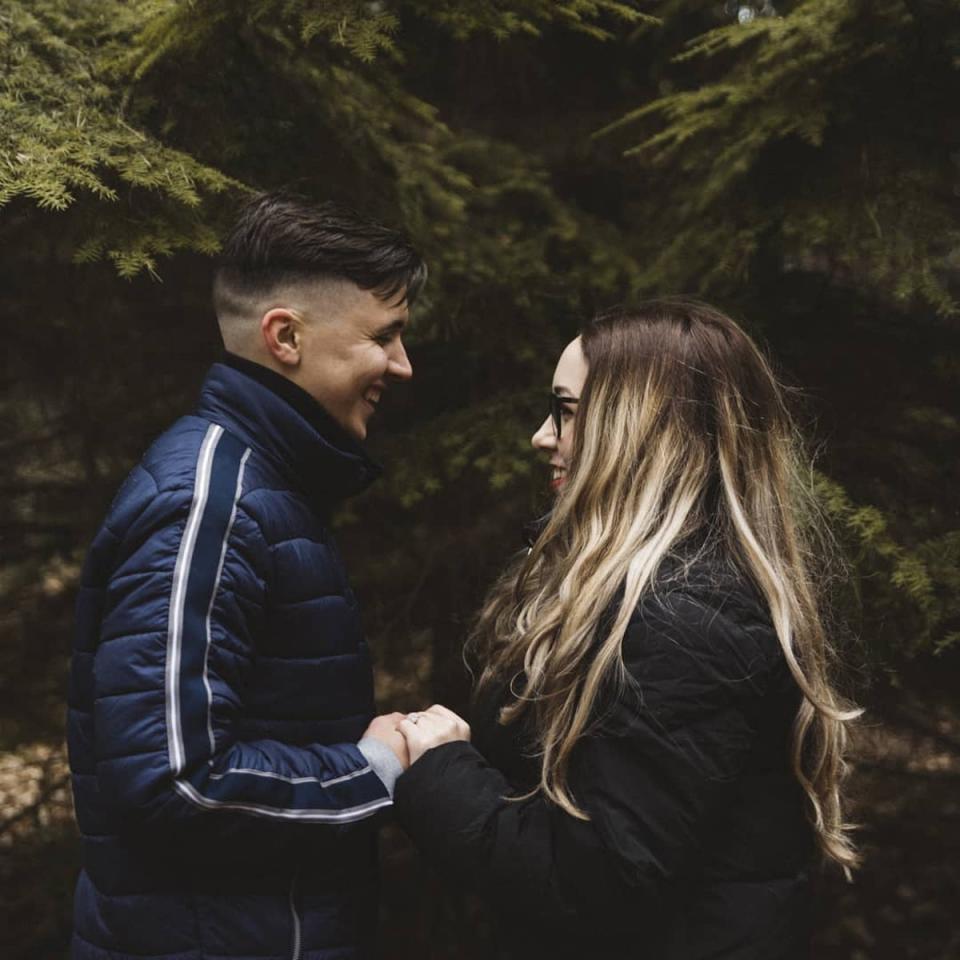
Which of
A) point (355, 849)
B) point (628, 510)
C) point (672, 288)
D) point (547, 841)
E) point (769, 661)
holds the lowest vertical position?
point (355, 849)

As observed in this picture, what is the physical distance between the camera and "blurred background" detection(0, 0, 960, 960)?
10.1 ft

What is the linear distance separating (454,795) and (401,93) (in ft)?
7.69

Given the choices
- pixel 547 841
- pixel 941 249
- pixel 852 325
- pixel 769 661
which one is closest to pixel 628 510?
pixel 769 661

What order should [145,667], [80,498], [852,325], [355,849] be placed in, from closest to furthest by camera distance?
[145,667] < [355,849] < [852,325] < [80,498]

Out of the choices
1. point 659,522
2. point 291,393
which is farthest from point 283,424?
point 659,522

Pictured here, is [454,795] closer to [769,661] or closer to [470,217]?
[769,661]

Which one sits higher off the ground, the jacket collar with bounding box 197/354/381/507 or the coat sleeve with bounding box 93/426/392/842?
the jacket collar with bounding box 197/354/381/507

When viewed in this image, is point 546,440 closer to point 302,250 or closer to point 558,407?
point 558,407

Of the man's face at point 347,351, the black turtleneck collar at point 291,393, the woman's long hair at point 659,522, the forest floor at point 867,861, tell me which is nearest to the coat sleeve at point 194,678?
the black turtleneck collar at point 291,393

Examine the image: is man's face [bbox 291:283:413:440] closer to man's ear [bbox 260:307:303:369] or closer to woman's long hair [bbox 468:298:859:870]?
man's ear [bbox 260:307:303:369]

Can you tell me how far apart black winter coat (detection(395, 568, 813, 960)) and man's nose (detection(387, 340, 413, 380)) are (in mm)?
971

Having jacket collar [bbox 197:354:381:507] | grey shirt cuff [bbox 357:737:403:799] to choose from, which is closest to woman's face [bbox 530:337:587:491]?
jacket collar [bbox 197:354:381:507]

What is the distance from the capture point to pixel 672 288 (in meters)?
3.77

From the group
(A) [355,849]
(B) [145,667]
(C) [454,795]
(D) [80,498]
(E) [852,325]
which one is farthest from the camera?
(D) [80,498]
